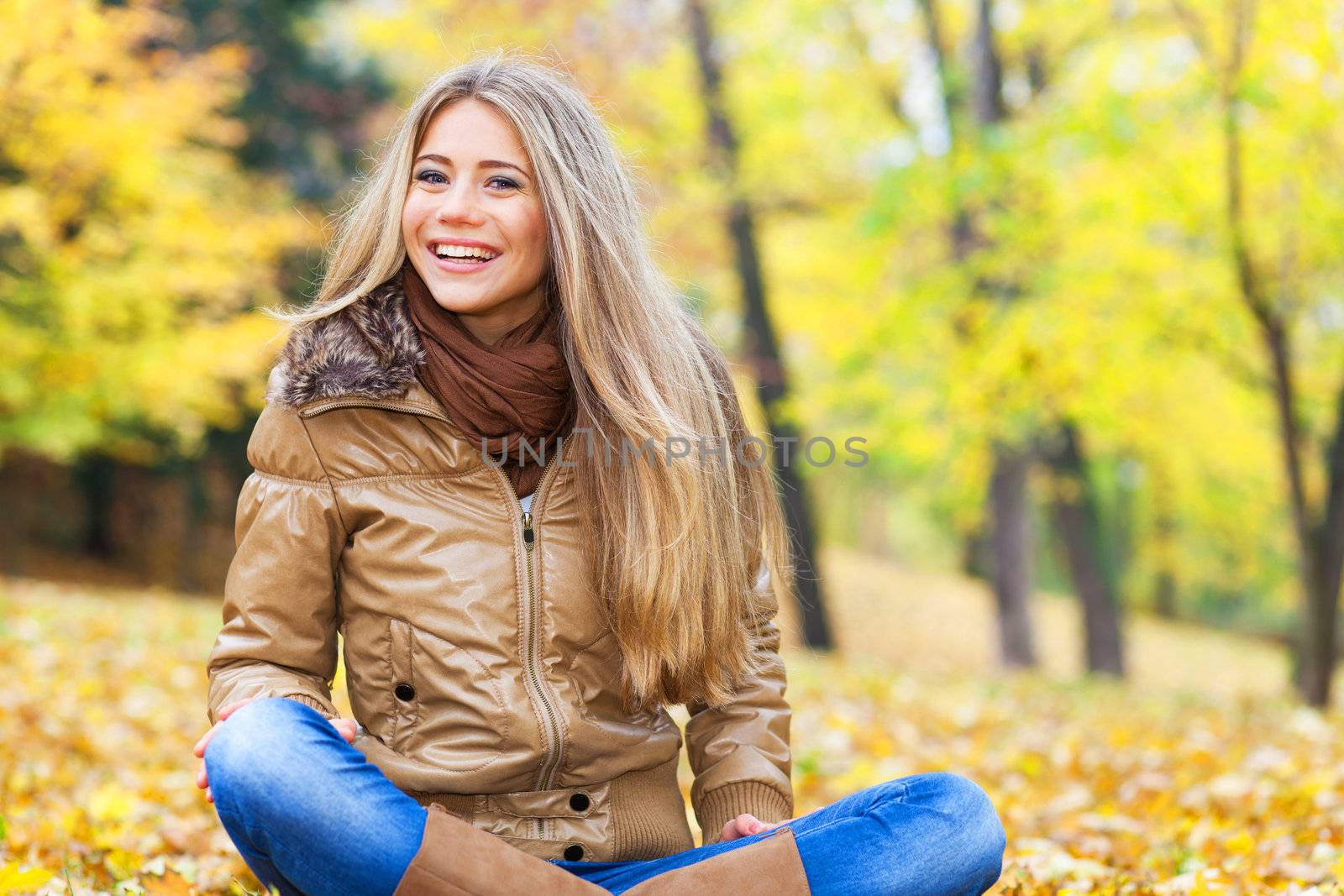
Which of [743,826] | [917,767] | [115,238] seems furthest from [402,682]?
[115,238]

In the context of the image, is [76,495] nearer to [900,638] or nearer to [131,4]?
[131,4]

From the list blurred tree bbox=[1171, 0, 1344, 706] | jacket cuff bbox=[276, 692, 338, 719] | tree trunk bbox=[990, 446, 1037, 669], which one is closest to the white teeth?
jacket cuff bbox=[276, 692, 338, 719]

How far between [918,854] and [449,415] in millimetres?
1078

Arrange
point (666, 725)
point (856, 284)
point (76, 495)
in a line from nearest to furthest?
point (666, 725) → point (856, 284) → point (76, 495)

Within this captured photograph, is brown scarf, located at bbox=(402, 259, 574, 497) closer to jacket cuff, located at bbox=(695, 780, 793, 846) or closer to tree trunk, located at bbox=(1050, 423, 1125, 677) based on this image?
jacket cuff, located at bbox=(695, 780, 793, 846)

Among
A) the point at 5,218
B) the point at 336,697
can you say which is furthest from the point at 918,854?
the point at 5,218

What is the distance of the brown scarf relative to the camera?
224cm

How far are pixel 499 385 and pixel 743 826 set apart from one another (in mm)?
897

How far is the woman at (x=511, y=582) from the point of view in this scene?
6.33 feet

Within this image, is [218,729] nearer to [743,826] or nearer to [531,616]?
[531,616]

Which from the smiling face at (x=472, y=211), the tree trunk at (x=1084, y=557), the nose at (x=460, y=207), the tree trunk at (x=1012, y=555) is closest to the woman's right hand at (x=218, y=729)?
the smiling face at (x=472, y=211)

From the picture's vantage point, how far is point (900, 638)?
746 inches

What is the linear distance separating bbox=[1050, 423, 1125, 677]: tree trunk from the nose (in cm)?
1047

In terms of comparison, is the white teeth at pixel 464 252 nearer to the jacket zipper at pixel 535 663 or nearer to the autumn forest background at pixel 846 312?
the jacket zipper at pixel 535 663
